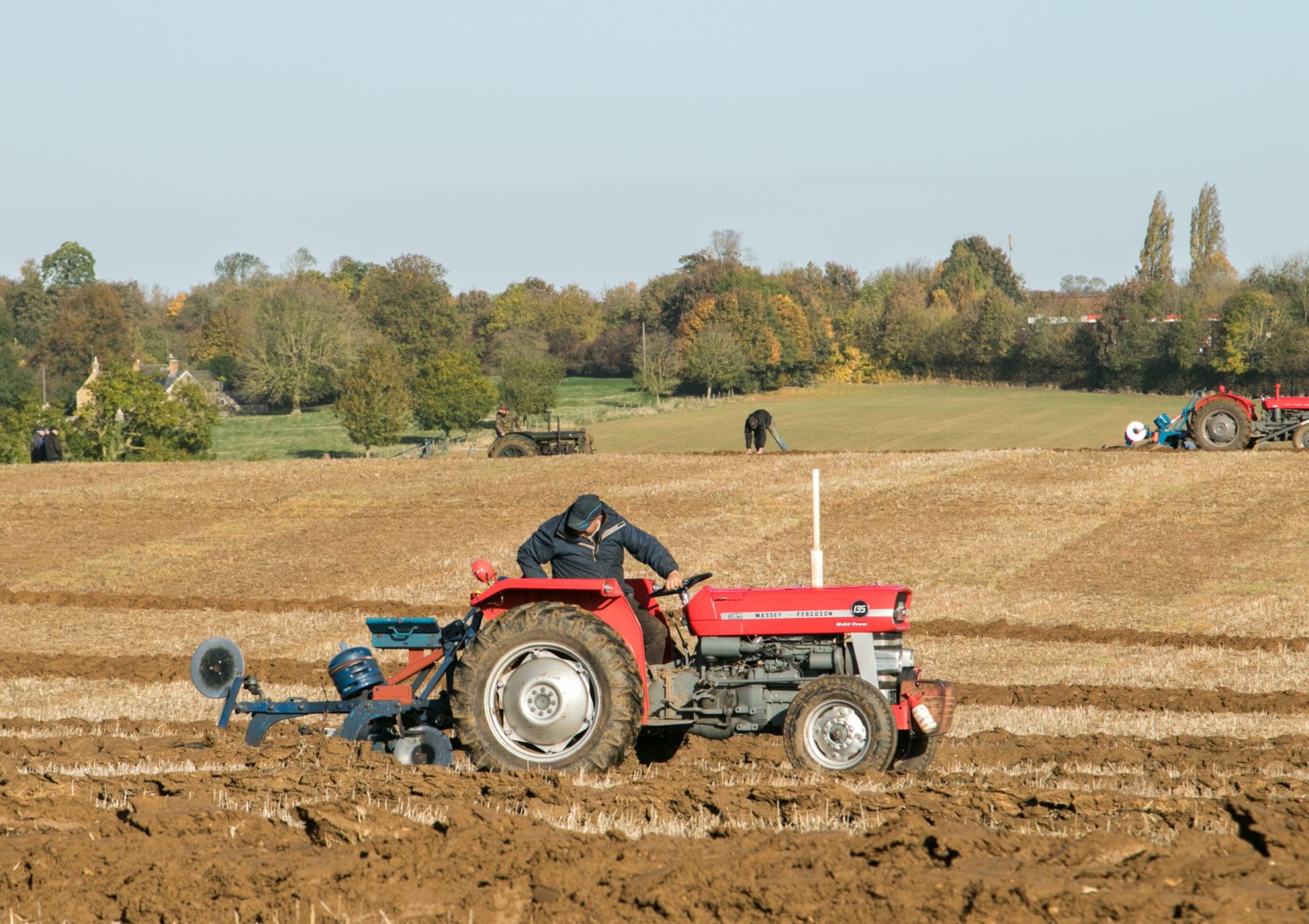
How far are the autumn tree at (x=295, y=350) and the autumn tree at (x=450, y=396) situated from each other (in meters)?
15.1

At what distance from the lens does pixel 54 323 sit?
109875mm

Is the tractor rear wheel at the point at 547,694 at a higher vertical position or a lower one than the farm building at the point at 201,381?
lower

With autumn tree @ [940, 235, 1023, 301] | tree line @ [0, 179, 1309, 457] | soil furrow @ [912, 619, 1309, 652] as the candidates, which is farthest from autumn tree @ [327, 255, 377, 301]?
soil furrow @ [912, 619, 1309, 652]

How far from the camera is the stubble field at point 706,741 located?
16.7 ft

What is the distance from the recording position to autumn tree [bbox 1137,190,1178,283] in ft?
366

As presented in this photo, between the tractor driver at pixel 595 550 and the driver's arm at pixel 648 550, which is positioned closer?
the driver's arm at pixel 648 550

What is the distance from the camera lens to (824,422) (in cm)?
6562

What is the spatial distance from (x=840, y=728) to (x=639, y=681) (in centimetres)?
115

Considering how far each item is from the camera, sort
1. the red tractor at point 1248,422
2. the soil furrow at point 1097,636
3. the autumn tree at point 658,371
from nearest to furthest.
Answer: the soil furrow at point 1097,636 < the red tractor at point 1248,422 < the autumn tree at point 658,371

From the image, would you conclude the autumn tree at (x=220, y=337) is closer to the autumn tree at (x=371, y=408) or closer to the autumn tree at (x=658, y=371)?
A: the autumn tree at (x=658, y=371)

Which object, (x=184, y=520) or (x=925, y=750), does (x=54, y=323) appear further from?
(x=925, y=750)

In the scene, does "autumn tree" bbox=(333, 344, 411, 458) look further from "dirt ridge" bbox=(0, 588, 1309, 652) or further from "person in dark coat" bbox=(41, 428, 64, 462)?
"dirt ridge" bbox=(0, 588, 1309, 652)

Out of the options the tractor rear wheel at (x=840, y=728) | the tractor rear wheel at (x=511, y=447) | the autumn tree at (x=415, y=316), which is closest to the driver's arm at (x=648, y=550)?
the tractor rear wheel at (x=840, y=728)

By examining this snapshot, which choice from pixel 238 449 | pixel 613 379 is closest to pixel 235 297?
pixel 613 379
